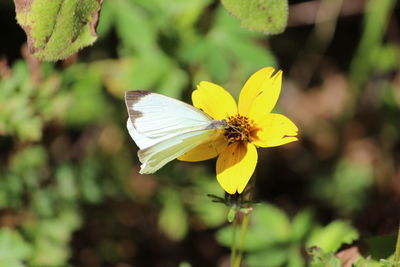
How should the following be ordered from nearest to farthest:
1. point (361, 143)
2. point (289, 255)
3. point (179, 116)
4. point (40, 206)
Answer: point (179, 116) → point (289, 255) → point (40, 206) → point (361, 143)

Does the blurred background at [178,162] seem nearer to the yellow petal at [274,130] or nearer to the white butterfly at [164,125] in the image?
the yellow petal at [274,130]

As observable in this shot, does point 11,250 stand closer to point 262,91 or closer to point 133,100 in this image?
point 133,100

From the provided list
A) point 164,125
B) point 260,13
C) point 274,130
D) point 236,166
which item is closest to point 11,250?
point 164,125

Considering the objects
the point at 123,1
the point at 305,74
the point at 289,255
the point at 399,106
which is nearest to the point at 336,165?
the point at 399,106

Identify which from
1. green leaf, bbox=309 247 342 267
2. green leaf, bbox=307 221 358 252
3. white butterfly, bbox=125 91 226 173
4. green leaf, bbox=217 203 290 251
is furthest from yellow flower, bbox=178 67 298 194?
green leaf, bbox=217 203 290 251

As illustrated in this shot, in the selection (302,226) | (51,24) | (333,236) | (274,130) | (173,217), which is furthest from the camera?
(173,217)

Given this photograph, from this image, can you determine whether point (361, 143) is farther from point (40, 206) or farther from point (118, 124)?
point (40, 206)

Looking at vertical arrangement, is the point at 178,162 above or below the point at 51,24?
below

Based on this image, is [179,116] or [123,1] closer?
[179,116]
